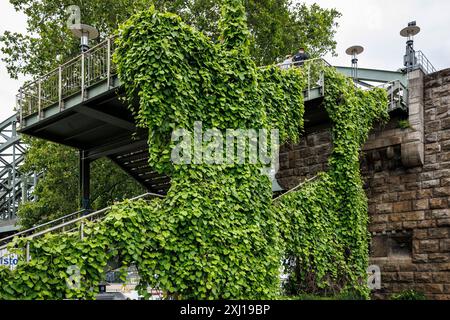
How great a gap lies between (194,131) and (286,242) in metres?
3.69

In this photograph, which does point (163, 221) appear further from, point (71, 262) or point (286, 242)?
point (286, 242)

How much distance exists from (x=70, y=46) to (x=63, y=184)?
595cm

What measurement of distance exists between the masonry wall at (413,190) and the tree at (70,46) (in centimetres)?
973

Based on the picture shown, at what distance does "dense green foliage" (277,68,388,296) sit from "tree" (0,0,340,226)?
10.3 meters

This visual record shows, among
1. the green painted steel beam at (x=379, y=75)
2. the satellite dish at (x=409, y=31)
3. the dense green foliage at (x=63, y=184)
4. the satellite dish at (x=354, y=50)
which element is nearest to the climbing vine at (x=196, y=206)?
the green painted steel beam at (x=379, y=75)

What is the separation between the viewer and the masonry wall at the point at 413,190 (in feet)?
46.6

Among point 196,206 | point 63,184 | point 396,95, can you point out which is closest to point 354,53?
point 396,95

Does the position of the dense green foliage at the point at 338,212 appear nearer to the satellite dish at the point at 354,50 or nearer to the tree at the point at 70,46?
the satellite dish at the point at 354,50

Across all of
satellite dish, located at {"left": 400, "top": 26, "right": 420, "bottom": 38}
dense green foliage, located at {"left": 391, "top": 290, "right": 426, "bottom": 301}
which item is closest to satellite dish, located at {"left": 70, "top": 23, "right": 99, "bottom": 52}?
satellite dish, located at {"left": 400, "top": 26, "right": 420, "bottom": 38}

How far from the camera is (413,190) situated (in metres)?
14.9

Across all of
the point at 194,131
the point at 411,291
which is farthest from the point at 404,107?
the point at 194,131

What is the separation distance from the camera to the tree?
21.7 meters

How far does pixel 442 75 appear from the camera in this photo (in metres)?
14.9

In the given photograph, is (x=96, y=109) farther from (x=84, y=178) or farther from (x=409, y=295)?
(x=409, y=295)
